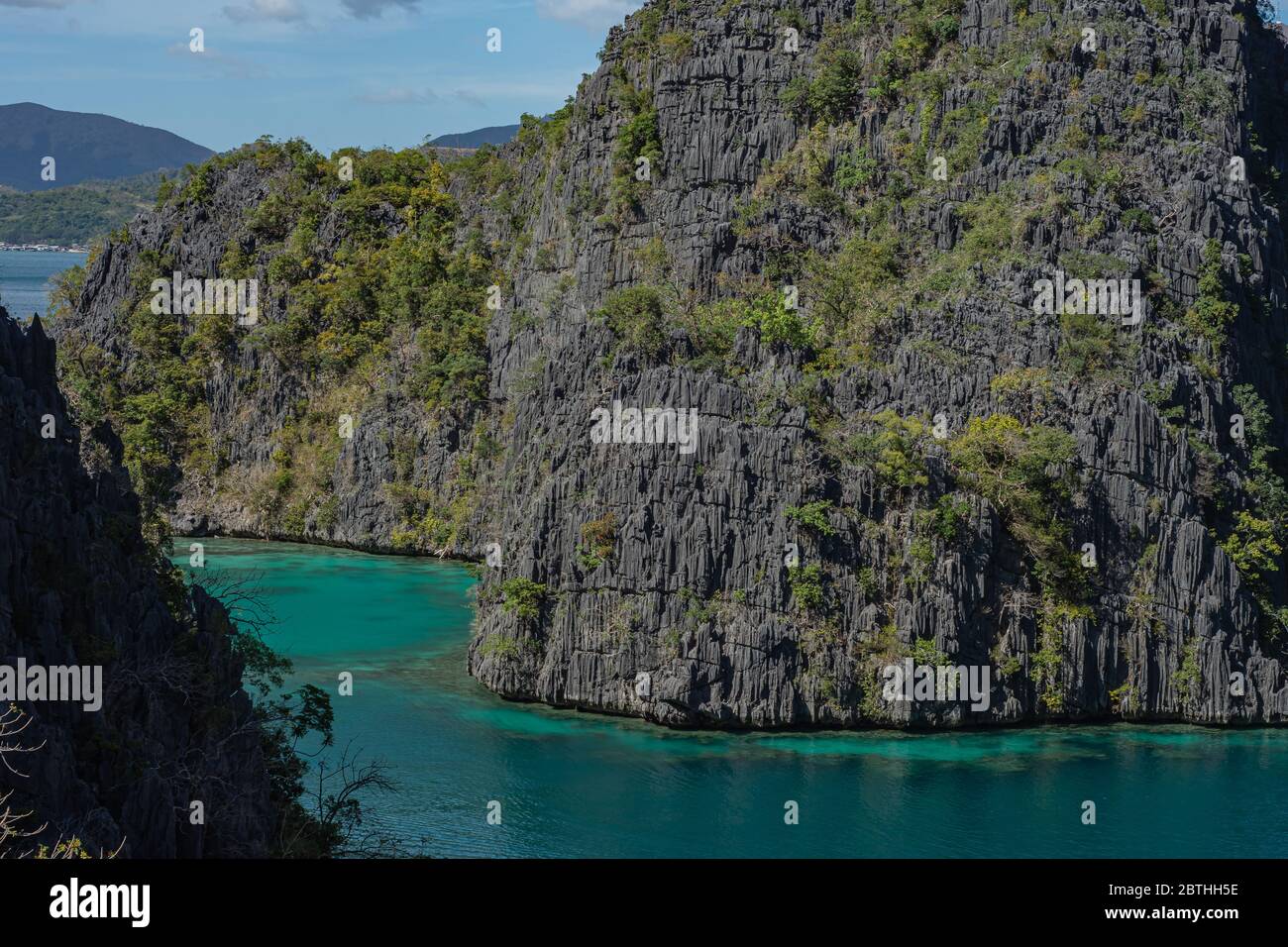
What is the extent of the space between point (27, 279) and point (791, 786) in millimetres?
137689

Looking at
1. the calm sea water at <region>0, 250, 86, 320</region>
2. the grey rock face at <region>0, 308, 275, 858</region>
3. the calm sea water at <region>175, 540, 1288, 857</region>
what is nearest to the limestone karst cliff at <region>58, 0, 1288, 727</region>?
the calm sea water at <region>175, 540, 1288, 857</region>

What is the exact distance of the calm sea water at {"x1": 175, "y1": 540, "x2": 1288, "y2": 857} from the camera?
128 feet

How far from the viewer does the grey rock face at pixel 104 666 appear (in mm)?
24641

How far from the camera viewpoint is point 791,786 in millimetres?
42312

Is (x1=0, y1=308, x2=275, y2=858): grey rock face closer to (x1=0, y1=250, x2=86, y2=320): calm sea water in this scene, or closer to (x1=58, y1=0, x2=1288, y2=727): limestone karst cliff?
(x1=58, y1=0, x2=1288, y2=727): limestone karst cliff

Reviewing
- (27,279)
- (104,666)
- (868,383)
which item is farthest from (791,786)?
(27,279)

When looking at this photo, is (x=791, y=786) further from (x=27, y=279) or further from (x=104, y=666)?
(x=27, y=279)

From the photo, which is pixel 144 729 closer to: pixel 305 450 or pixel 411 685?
pixel 411 685

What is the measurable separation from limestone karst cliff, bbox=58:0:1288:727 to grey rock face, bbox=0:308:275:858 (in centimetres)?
883

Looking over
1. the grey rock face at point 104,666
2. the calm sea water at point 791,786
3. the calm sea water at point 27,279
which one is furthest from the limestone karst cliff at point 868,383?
the calm sea water at point 27,279

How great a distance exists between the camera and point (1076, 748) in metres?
45.8

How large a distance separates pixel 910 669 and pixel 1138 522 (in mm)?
8949

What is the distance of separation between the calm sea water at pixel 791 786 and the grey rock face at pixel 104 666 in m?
8.56

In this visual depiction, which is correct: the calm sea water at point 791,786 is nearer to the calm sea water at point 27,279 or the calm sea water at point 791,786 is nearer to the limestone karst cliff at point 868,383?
the limestone karst cliff at point 868,383
